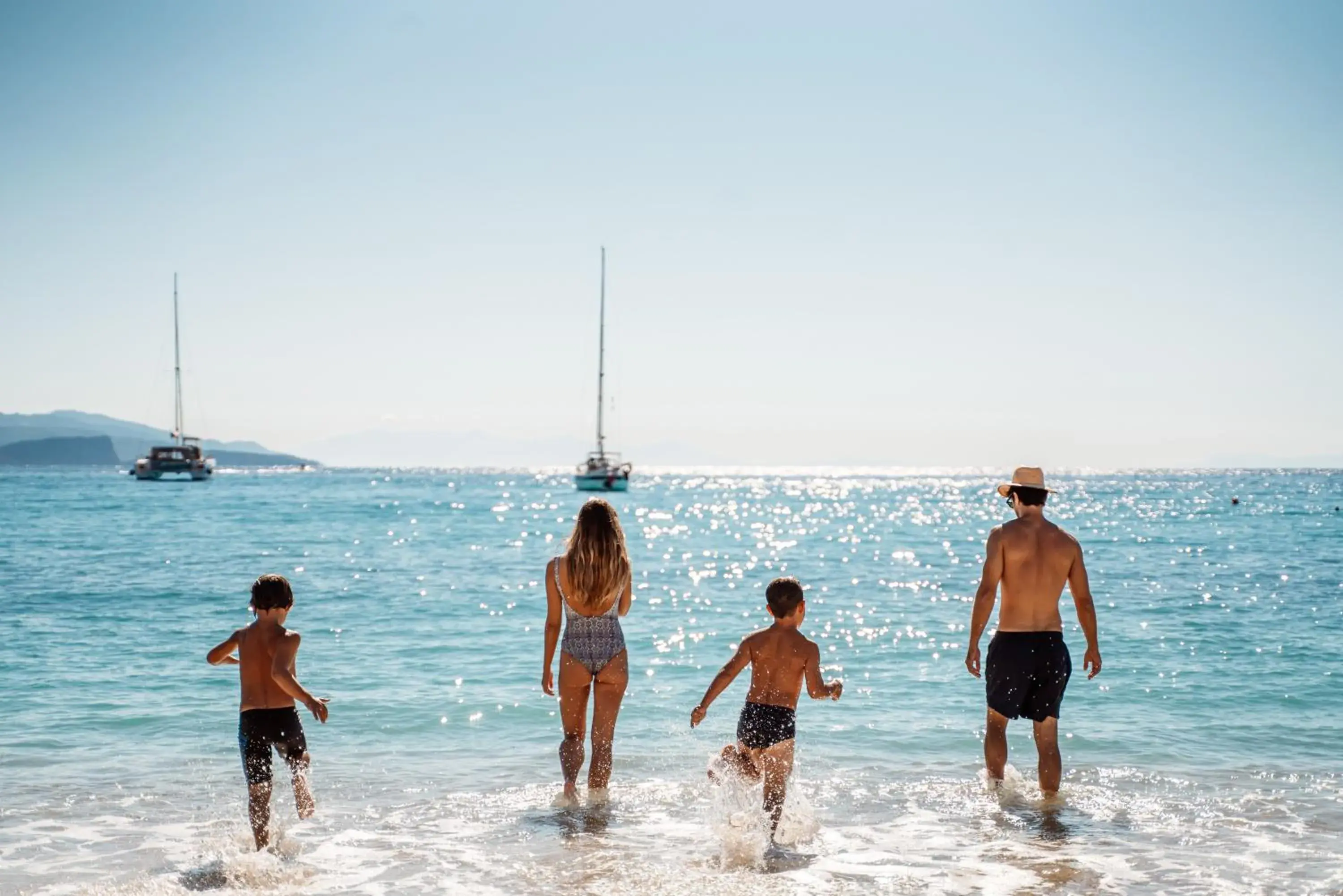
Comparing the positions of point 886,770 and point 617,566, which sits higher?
point 617,566

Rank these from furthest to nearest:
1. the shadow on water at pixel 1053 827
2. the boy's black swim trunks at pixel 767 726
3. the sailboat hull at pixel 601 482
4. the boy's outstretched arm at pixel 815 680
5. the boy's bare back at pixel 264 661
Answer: the sailboat hull at pixel 601 482 < the shadow on water at pixel 1053 827 < the boy's black swim trunks at pixel 767 726 < the boy's outstretched arm at pixel 815 680 < the boy's bare back at pixel 264 661

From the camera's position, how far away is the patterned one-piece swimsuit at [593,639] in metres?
6.87

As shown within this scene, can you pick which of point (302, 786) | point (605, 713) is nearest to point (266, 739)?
point (302, 786)

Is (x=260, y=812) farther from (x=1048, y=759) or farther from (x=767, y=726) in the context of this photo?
(x=1048, y=759)

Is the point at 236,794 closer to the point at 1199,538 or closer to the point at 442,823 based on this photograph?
the point at 442,823

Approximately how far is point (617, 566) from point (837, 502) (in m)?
84.1

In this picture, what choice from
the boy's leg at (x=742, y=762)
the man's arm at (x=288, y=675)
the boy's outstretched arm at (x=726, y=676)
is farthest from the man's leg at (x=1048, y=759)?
the man's arm at (x=288, y=675)

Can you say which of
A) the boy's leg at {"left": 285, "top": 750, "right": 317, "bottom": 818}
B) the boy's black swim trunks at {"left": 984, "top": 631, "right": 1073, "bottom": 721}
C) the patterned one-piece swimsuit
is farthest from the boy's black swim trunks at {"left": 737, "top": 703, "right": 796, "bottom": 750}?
the boy's leg at {"left": 285, "top": 750, "right": 317, "bottom": 818}

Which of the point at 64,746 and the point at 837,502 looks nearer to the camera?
the point at 64,746

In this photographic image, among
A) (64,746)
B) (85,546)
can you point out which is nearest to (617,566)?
(64,746)

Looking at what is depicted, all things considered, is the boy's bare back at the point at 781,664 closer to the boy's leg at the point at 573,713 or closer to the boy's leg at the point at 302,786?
the boy's leg at the point at 573,713

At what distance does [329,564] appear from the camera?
2830 centimetres

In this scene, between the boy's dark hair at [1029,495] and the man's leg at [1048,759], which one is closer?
the boy's dark hair at [1029,495]

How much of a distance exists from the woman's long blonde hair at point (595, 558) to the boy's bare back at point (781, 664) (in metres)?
0.94
